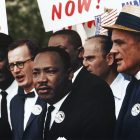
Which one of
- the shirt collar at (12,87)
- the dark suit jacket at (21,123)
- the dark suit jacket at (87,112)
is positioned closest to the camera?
the dark suit jacket at (87,112)

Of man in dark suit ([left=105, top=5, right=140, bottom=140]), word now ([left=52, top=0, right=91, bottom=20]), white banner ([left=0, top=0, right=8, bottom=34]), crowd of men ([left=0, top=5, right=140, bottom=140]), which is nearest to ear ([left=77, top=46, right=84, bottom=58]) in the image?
crowd of men ([left=0, top=5, right=140, bottom=140])

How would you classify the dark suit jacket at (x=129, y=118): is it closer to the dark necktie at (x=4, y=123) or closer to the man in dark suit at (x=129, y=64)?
the man in dark suit at (x=129, y=64)

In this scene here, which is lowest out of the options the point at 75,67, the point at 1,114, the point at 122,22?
the point at 1,114

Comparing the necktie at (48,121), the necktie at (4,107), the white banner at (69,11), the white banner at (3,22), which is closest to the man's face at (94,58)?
the white banner at (69,11)

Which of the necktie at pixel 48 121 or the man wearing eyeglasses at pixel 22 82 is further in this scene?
the man wearing eyeglasses at pixel 22 82

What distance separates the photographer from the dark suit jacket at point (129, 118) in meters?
7.09

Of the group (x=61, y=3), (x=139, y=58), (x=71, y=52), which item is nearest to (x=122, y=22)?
(x=139, y=58)

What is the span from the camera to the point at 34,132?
7.93 metres

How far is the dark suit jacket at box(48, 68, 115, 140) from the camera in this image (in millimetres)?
7438

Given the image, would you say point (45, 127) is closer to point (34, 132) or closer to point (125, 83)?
point (34, 132)

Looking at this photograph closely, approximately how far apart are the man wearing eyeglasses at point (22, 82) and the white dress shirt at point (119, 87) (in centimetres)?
81

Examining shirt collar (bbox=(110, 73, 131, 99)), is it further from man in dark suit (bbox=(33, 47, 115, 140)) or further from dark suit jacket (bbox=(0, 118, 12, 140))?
dark suit jacket (bbox=(0, 118, 12, 140))

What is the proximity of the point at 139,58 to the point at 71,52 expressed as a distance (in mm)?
1136

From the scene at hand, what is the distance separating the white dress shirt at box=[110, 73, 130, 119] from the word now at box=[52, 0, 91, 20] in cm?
106
